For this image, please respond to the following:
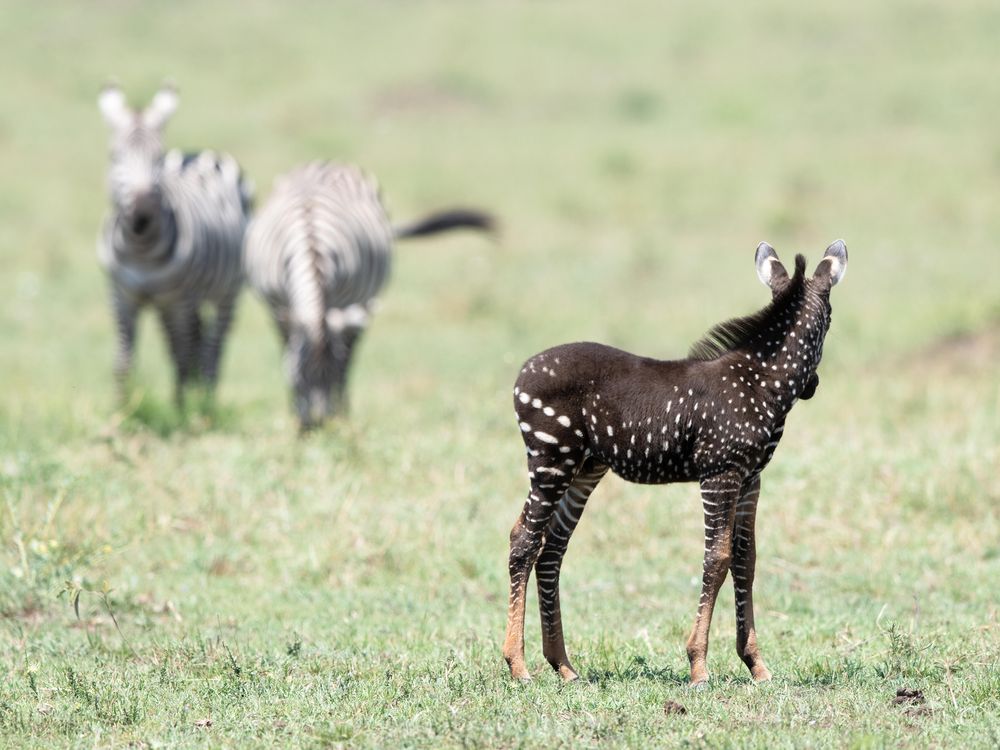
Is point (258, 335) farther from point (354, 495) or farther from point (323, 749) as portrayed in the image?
point (323, 749)

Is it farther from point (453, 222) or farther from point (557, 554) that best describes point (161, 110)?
point (557, 554)

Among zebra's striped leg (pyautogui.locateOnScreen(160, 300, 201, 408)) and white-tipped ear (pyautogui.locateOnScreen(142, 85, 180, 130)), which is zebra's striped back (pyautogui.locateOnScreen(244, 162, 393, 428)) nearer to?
zebra's striped leg (pyautogui.locateOnScreen(160, 300, 201, 408))

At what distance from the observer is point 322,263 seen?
1200cm

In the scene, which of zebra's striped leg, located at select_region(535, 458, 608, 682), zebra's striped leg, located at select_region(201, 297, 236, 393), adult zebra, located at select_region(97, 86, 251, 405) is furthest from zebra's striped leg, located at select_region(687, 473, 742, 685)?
zebra's striped leg, located at select_region(201, 297, 236, 393)

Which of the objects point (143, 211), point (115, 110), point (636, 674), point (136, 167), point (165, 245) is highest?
point (115, 110)

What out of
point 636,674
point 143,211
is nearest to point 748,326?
point 636,674

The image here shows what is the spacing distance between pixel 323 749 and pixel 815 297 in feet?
9.16

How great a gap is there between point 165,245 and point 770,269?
27.9 ft

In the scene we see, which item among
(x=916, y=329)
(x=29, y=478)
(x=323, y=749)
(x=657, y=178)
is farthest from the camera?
(x=657, y=178)

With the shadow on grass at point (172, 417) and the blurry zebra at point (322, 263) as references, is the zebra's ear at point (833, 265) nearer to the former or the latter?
the blurry zebra at point (322, 263)

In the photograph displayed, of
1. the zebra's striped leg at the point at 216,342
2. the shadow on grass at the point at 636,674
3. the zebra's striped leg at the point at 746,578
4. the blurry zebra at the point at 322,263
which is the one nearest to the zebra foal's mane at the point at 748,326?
the zebra's striped leg at the point at 746,578

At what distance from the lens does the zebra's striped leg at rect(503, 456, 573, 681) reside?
5926 millimetres

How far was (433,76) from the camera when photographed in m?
34.5

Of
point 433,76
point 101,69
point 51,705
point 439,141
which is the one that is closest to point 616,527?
point 51,705
